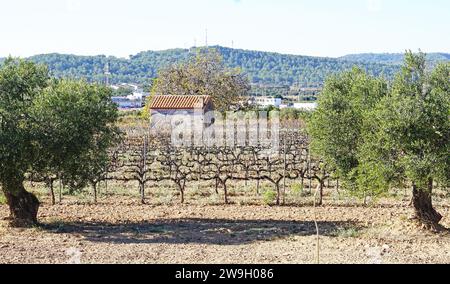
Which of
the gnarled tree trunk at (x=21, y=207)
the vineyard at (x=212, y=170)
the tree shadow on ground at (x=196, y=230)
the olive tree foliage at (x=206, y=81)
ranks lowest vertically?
the vineyard at (x=212, y=170)

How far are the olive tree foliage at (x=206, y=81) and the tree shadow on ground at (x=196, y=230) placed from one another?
1798 inches

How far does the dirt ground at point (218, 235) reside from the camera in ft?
46.6

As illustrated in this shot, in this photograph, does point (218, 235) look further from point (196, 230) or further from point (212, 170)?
point (212, 170)

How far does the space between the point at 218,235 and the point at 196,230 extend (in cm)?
100

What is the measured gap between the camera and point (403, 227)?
17344mm

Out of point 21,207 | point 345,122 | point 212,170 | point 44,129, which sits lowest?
point 212,170

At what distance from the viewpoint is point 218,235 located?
17.2m

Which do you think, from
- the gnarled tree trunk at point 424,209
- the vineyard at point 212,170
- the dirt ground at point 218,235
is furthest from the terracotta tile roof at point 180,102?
the gnarled tree trunk at point 424,209

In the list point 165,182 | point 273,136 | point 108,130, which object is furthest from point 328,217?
point 273,136

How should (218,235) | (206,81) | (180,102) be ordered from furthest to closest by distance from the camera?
(206,81) < (180,102) < (218,235)

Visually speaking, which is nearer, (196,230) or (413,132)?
(413,132)

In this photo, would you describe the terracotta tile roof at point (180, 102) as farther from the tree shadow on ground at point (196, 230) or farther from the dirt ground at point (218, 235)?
the tree shadow on ground at point (196, 230)

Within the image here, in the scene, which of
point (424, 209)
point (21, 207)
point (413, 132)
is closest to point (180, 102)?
point (21, 207)

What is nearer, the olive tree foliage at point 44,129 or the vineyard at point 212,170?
the olive tree foliage at point 44,129
